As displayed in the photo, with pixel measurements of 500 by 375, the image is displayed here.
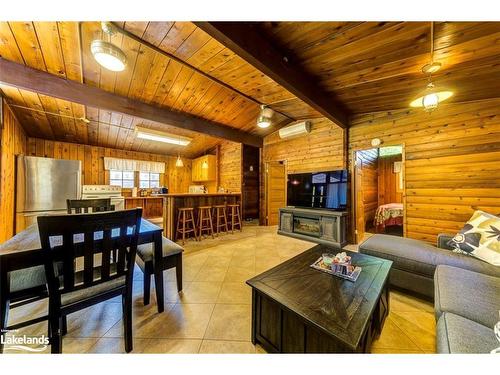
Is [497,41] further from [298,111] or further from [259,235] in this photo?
[259,235]

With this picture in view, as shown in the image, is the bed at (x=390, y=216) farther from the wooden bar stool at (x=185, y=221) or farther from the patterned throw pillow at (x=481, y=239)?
the wooden bar stool at (x=185, y=221)

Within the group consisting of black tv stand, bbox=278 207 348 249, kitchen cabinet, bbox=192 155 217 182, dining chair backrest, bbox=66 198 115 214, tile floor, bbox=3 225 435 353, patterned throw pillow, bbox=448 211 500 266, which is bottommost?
tile floor, bbox=3 225 435 353

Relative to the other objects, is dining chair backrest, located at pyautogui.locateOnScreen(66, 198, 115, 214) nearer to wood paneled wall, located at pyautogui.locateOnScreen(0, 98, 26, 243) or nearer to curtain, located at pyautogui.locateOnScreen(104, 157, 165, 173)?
wood paneled wall, located at pyautogui.locateOnScreen(0, 98, 26, 243)

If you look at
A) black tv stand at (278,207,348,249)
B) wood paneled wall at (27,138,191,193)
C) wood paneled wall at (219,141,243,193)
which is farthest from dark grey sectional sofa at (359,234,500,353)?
wood paneled wall at (27,138,191,193)

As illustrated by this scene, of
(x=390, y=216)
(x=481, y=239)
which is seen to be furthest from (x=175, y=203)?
(x=390, y=216)

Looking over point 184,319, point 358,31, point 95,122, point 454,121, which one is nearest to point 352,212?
point 454,121

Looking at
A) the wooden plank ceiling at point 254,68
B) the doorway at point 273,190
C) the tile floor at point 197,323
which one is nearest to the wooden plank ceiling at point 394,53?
the wooden plank ceiling at point 254,68

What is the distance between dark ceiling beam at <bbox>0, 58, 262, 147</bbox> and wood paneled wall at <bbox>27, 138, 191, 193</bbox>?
3.15 metres

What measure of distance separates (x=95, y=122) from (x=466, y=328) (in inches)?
239

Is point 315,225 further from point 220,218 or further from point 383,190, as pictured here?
point 383,190

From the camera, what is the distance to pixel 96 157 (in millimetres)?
5348

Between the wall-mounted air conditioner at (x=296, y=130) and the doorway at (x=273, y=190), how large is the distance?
972 millimetres

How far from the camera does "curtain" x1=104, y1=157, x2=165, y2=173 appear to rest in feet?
18.0

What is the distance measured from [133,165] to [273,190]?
4602 mm
